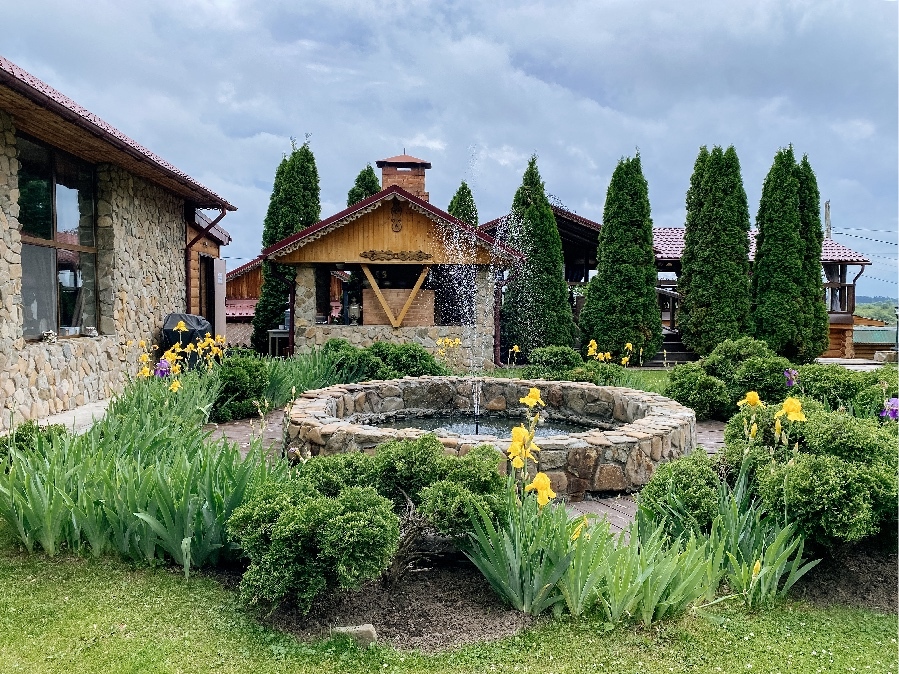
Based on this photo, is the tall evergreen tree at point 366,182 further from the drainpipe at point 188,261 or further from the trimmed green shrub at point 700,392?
the trimmed green shrub at point 700,392

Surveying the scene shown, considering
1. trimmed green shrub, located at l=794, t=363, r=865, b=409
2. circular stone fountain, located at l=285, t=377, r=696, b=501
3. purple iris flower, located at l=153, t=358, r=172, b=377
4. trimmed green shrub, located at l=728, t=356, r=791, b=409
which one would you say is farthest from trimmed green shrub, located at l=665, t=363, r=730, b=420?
purple iris flower, located at l=153, t=358, r=172, b=377

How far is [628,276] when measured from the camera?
1633cm

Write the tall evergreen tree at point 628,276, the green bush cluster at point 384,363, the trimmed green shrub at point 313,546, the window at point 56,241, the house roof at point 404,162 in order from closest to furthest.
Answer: the trimmed green shrub at point 313,546 → the window at point 56,241 → the green bush cluster at point 384,363 → the tall evergreen tree at point 628,276 → the house roof at point 404,162

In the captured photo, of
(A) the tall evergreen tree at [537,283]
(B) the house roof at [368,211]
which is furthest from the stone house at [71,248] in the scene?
(A) the tall evergreen tree at [537,283]

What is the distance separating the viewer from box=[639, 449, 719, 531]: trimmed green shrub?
12.1 feet

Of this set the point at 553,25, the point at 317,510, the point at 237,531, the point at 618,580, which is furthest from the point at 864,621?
the point at 553,25

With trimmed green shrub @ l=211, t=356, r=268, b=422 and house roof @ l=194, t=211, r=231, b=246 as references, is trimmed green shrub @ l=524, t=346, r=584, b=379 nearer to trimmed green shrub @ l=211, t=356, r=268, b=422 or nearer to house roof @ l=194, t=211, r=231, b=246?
trimmed green shrub @ l=211, t=356, r=268, b=422

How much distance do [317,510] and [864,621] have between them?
266cm

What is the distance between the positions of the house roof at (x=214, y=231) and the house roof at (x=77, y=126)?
2.44m

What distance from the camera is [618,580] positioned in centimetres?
292

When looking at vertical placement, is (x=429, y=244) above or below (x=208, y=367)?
above

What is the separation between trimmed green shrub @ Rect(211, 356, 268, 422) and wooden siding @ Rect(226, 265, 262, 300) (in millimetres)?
20004

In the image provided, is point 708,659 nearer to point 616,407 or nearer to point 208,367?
point 616,407

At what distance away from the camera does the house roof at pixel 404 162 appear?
19.6 m
